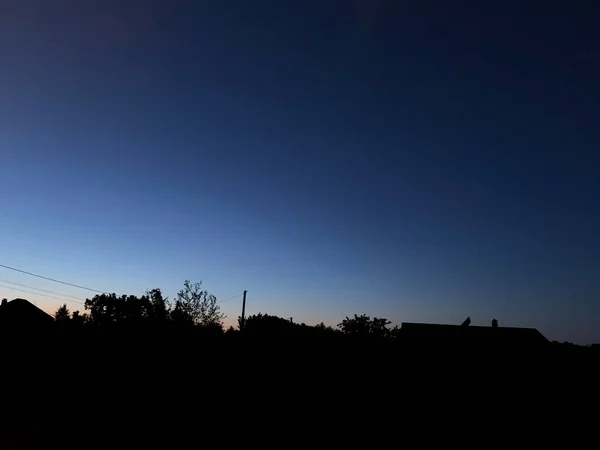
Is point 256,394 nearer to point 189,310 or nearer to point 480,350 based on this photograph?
point 480,350

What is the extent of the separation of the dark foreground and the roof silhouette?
2249 millimetres

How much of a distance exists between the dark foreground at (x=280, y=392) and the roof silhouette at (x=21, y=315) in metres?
2.25

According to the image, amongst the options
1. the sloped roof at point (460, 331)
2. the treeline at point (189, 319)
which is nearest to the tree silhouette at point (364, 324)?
the treeline at point (189, 319)

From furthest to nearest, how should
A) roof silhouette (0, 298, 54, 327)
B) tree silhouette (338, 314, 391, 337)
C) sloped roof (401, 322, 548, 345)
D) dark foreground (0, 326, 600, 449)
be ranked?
tree silhouette (338, 314, 391, 337)
sloped roof (401, 322, 548, 345)
roof silhouette (0, 298, 54, 327)
dark foreground (0, 326, 600, 449)

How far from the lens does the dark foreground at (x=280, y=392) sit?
35.6ft

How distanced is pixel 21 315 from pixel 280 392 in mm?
14676

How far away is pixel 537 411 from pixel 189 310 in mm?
45629

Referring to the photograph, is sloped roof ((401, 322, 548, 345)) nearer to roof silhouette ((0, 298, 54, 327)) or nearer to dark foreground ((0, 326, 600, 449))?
dark foreground ((0, 326, 600, 449))

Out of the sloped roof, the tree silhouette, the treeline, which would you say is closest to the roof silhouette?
the treeline

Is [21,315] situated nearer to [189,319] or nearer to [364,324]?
[189,319]

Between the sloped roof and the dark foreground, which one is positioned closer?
the dark foreground

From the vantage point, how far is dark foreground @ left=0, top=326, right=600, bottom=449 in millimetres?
10859

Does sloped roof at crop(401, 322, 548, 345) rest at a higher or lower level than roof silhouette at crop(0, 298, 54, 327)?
higher

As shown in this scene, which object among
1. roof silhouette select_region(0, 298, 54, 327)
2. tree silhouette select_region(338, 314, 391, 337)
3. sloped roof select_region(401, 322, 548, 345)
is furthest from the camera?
tree silhouette select_region(338, 314, 391, 337)
